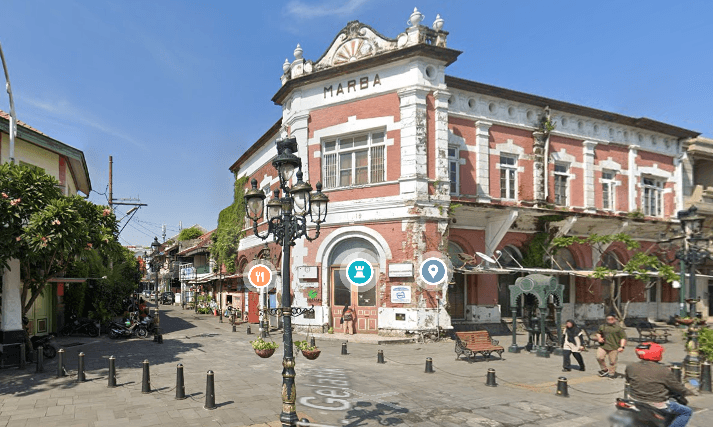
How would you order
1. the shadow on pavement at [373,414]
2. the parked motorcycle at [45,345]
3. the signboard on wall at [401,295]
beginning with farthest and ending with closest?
the signboard on wall at [401,295], the parked motorcycle at [45,345], the shadow on pavement at [373,414]

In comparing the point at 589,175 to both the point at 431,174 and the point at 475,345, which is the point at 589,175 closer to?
the point at 431,174

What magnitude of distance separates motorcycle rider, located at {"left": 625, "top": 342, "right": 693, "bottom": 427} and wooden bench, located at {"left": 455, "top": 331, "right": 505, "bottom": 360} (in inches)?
310

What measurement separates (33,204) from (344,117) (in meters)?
12.0

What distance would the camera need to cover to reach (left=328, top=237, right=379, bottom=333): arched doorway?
775 inches

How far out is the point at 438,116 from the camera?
64.1ft

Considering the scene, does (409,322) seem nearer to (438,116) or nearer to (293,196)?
(438,116)

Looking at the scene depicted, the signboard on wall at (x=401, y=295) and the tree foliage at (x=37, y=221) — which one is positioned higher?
the tree foliage at (x=37, y=221)

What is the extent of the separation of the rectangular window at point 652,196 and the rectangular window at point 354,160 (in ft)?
54.1

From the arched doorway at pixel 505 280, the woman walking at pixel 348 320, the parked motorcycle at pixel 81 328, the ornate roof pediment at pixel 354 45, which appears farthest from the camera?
the arched doorway at pixel 505 280

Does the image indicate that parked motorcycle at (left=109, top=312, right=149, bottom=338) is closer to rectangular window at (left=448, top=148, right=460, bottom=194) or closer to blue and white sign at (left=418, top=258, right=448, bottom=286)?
blue and white sign at (left=418, top=258, right=448, bottom=286)

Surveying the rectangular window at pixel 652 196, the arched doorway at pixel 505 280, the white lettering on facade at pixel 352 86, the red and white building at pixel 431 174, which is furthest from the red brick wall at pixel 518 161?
the rectangular window at pixel 652 196

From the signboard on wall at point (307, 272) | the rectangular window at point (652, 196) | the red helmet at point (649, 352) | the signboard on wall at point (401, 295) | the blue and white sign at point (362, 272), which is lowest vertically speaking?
the signboard on wall at point (401, 295)

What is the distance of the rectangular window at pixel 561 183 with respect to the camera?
23.8m

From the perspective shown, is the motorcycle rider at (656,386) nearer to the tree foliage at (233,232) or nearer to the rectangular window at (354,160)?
the rectangular window at (354,160)
